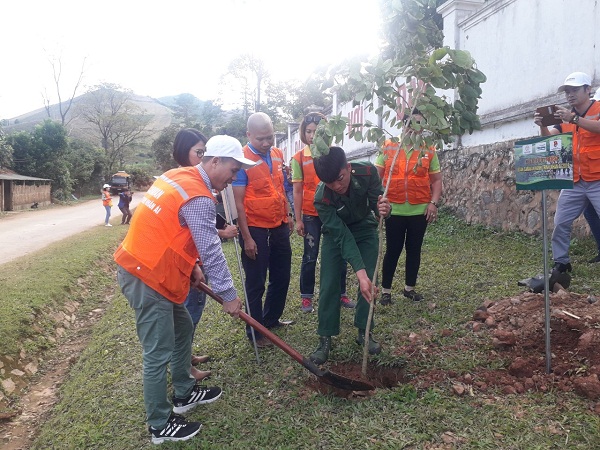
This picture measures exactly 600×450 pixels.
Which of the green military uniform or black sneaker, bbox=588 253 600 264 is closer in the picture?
the green military uniform

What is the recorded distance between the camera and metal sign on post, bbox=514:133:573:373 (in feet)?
9.21

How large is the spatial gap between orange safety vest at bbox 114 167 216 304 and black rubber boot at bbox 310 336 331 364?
4.30 feet

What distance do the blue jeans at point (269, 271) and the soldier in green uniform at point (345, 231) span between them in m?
0.60

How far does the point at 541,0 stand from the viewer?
632 centimetres

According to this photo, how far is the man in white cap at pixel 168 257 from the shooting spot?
2732 mm

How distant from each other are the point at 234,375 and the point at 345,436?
1230mm

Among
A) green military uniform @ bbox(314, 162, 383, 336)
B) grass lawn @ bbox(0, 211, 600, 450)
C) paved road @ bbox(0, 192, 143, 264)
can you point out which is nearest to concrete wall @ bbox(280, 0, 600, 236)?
grass lawn @ bbox(0, 211, 600, 450)

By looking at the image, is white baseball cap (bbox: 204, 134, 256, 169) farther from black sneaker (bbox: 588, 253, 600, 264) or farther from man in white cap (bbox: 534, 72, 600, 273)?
black sneaker (bbox: 588, 253, 600, 264)

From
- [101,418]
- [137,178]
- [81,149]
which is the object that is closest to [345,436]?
[101,418]

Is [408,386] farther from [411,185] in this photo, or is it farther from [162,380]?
[411,185]

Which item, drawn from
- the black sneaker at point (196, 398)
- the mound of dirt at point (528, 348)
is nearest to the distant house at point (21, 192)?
the black sneaker at point (196, 398)

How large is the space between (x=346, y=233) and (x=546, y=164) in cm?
133

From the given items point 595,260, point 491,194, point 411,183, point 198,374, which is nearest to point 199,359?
point 198,374

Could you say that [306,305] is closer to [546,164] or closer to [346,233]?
[346,233]
